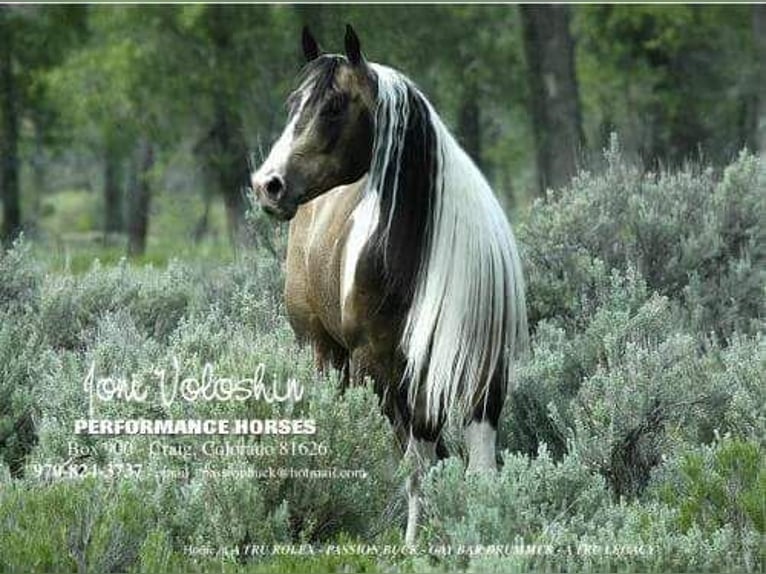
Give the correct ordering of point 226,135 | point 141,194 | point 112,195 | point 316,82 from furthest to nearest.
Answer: point 112,195
point 141,194
point 226,135
point 316,82

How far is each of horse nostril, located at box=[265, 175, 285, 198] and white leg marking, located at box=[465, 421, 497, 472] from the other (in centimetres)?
111

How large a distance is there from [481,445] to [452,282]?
2.01ft

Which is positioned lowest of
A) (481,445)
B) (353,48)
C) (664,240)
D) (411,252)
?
(481,445)

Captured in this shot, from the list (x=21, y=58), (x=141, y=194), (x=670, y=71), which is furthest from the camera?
(x=141, y=194)

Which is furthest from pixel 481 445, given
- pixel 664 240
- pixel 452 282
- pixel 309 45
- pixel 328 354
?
pixel 664 240

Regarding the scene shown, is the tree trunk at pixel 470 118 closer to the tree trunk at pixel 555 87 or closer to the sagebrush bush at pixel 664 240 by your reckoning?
the tree trunk at pixel 555 87

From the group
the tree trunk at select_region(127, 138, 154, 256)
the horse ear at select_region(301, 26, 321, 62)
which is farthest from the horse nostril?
A: the tree trunk at select_region(127, 138, 154, 256)

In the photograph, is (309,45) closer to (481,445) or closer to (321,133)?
(321,133)

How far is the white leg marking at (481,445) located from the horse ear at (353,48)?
4.61 feet

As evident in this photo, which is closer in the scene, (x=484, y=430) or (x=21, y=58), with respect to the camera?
(x=484, y=430)

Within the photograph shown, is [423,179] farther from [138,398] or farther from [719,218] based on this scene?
[719,218]

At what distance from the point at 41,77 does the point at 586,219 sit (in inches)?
498

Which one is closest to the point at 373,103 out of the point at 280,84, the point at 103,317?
the point at 103,317

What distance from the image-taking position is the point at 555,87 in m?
14.1
